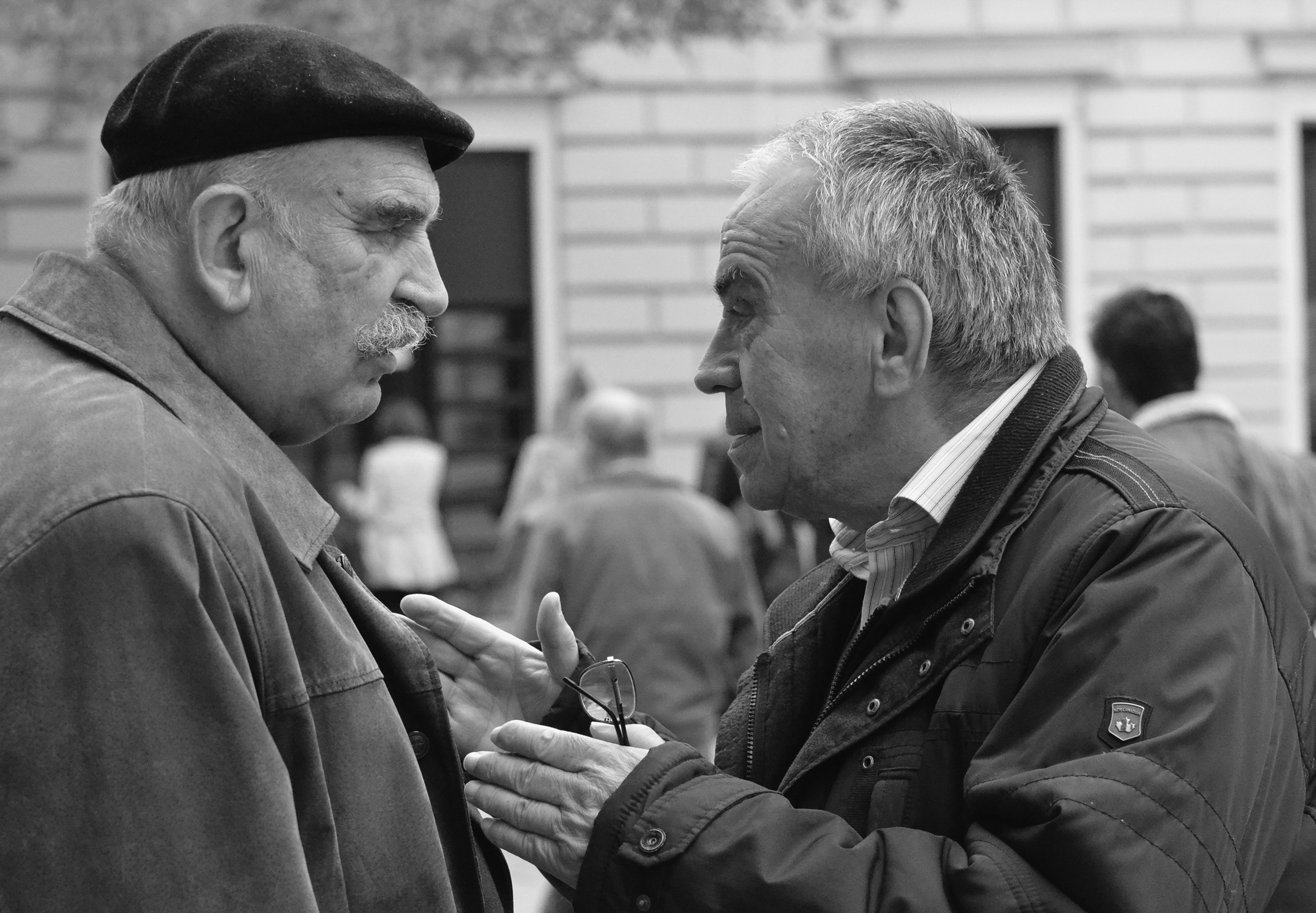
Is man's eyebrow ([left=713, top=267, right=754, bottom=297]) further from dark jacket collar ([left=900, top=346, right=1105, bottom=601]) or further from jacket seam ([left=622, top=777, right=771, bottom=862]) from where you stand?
jacket seam ([left=622, top=777, right=771, bottom=862])

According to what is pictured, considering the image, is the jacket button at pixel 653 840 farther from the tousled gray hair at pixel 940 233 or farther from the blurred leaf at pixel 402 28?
the blurred leaf at pixel 402 28

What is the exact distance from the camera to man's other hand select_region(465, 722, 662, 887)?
2.05m

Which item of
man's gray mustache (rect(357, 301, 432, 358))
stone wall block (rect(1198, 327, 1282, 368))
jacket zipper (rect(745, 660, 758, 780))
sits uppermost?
man's gray mustache (rect(357, 301, 432, 358))

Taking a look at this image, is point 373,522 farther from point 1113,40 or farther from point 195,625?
point 195,625

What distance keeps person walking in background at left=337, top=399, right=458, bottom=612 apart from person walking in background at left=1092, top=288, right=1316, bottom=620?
16.7 feet

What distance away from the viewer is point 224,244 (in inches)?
76.2

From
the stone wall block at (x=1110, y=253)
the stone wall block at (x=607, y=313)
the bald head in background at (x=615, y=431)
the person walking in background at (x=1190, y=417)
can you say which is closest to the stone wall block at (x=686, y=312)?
the stone wall block at (x=607, y=313)

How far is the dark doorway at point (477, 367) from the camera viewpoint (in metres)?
11.7

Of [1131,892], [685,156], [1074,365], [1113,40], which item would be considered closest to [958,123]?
[1074,365]

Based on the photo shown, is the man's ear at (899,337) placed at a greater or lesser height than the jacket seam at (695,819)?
greater

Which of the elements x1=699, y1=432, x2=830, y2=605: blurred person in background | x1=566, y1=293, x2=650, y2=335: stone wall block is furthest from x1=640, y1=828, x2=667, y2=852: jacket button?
x1=566, y1=293, x2=650, y2=335: stone wall block

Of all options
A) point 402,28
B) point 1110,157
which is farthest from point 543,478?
point 1110,157

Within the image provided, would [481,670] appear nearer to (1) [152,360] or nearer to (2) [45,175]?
(1) [152,360]

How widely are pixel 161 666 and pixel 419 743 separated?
0.52 meters
